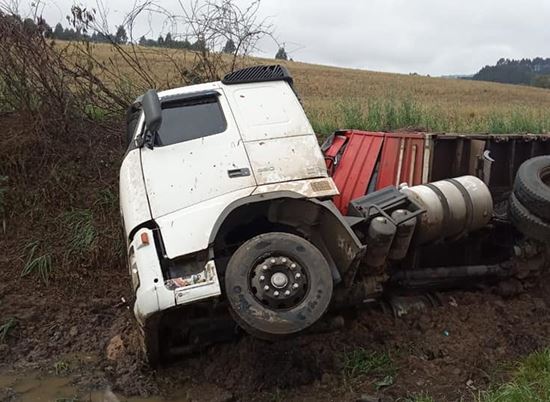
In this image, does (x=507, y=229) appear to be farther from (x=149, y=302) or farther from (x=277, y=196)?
(x=149, y=302)

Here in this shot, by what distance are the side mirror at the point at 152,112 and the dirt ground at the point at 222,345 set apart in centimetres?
185

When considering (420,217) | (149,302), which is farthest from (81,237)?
(420,217)

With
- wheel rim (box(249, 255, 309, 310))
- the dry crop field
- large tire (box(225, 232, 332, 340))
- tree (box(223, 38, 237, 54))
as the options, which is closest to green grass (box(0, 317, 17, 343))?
the dry crop field

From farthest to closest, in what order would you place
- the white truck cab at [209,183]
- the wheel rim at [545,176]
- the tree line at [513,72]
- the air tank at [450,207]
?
1. the tree line at [513,72]
2. the wheel rim at [545,176]
3. the air tank at [450,207]
4. the white truck cab at [209,183]

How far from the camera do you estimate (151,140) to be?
5.29m

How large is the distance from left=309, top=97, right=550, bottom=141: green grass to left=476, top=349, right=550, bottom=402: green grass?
6.59 meters

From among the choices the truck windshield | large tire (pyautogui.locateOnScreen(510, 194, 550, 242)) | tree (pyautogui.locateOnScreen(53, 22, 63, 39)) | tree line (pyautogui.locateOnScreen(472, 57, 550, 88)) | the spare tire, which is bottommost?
tree line (pyautogui.locateOnScreen(472, 57, 550, 88))

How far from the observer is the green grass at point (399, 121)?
12.1 m

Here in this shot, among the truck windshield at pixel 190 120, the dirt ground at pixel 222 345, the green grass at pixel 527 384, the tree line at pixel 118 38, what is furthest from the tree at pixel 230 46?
the green grass at pixel 527 384

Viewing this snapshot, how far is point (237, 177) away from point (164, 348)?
149 cm

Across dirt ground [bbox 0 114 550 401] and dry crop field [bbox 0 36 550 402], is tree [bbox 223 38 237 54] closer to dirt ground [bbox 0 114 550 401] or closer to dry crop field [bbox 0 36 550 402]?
dry crop field [bbox 0 36 550 402]

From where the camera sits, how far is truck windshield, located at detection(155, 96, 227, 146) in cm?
532

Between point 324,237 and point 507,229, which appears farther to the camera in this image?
point 507,229

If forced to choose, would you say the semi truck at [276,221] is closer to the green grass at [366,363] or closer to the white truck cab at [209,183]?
the white truck cab at [209,183]
